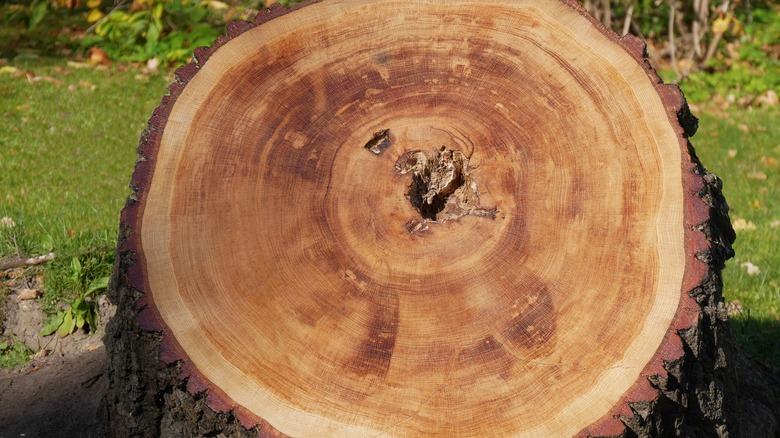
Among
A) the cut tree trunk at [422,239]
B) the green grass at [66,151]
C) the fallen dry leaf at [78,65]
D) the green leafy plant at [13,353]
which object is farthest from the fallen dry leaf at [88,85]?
the cut tree trunk at [422,239]

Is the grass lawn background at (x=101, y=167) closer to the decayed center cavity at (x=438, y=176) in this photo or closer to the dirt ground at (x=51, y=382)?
the dirt ground at (x=51, y=382)

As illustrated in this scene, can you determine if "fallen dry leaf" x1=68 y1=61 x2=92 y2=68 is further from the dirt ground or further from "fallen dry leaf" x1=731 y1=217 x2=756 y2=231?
"fallen dry leaf" x1=731 y1=217 x2=756 y2=231

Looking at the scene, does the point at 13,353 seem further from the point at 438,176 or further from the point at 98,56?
the point at 98,56

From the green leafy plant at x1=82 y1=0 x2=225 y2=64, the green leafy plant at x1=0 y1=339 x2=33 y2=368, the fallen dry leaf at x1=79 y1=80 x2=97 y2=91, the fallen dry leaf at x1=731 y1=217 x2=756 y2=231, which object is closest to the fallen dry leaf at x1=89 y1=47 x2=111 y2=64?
the green leafy plant at x1=82 y1=0 x2=225 y2=64

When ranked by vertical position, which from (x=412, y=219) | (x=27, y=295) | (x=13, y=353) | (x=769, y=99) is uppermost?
(x=769, y=99)

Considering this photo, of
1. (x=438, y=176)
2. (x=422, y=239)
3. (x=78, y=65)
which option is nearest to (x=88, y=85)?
(x=78, y=65)

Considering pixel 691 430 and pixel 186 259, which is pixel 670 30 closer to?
pixel 691 430
